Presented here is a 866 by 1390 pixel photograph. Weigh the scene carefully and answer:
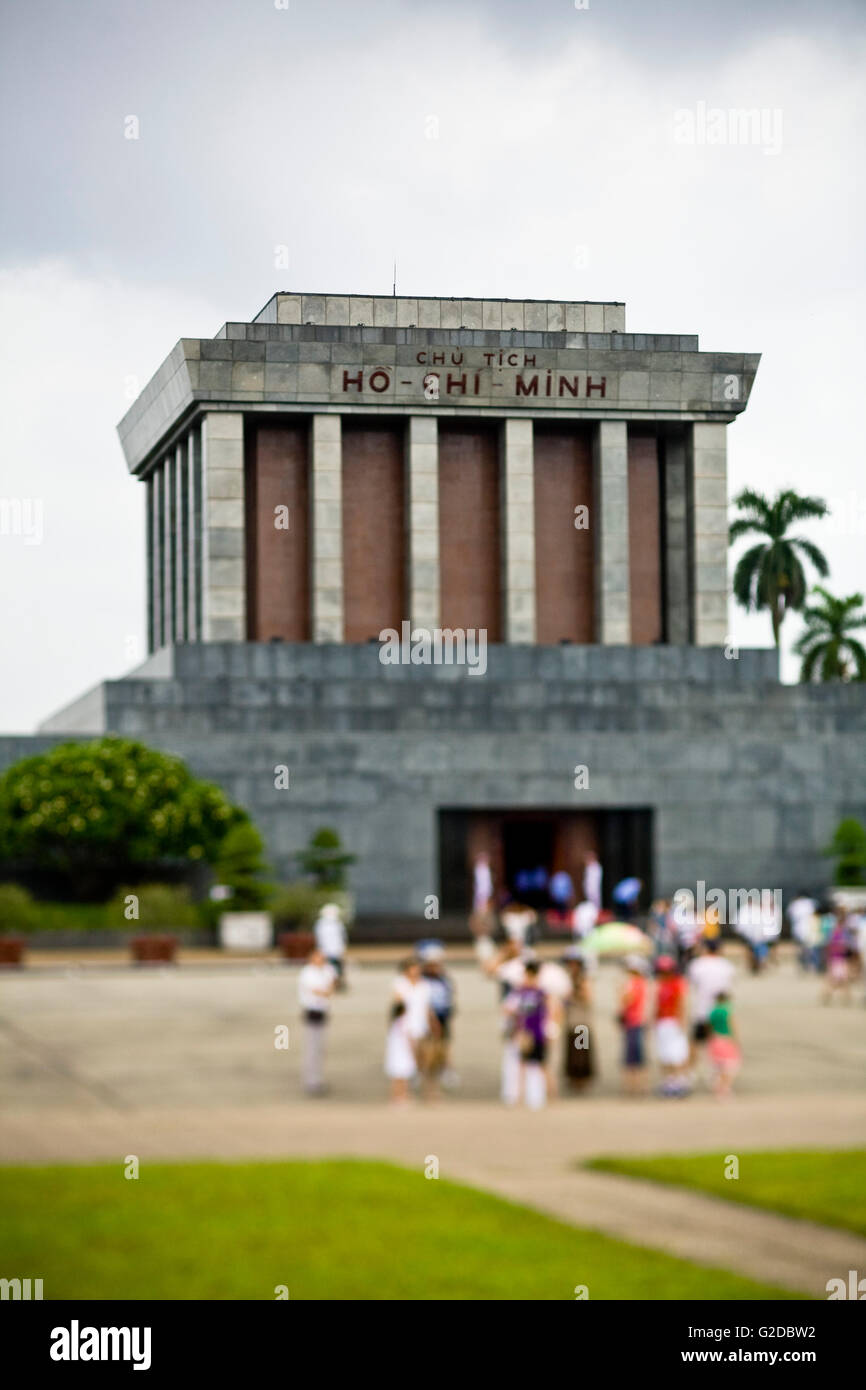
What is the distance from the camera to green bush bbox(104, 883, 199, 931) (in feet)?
173

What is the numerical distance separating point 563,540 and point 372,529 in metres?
6.53

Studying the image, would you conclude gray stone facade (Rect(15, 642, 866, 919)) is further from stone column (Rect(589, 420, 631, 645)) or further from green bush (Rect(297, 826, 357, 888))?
stone column (Rect(589, 420, 631, 645))

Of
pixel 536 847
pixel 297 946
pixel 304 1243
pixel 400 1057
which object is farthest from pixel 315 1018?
pixel 536 847

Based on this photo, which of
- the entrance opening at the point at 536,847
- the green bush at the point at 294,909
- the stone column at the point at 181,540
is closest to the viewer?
the green bush at the point at 294,909

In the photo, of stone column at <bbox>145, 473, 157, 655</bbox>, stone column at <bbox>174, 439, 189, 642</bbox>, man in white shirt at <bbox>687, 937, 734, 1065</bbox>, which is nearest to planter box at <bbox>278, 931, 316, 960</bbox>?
man in white shirt at <bbox>687, 937, 734, 1065</bbox>

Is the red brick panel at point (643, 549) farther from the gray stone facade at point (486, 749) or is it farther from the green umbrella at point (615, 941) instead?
the green umbrella at point (615, 941)

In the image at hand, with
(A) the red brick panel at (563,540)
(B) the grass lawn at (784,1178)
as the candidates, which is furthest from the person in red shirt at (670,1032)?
(A) the red brick panel at (563,540)

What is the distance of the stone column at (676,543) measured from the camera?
7150cm

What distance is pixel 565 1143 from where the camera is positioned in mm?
22422

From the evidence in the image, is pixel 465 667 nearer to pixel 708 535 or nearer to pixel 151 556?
pixel 708 535

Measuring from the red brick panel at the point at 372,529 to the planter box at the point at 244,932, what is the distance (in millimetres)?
17847

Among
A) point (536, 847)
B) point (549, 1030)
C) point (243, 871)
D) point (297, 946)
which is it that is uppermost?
point (536, 847)
